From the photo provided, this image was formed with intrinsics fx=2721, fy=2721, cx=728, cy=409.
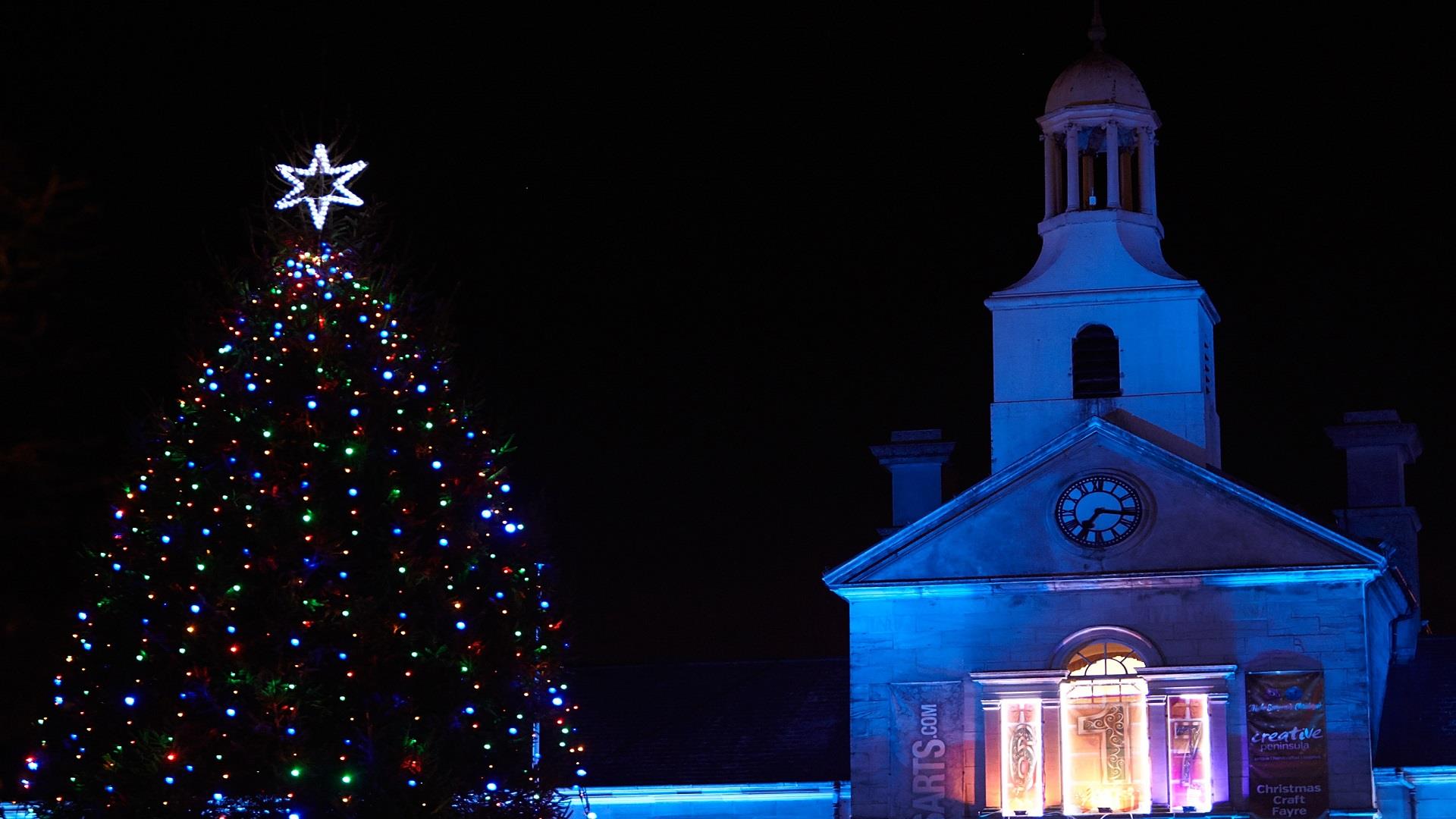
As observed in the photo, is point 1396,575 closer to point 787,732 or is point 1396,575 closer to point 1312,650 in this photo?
point 1312,650

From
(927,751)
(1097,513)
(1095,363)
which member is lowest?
(927,751)

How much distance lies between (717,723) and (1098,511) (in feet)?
26.8

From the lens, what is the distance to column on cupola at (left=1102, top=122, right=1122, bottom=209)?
46938mm

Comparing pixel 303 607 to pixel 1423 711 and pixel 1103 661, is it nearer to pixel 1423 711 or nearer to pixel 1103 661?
pixel 1103 661

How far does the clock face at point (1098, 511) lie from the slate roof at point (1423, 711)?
5.43 metres

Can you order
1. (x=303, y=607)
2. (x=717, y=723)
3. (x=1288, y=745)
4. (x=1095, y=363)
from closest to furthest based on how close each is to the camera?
1. (x=303, y=607)
2. (x=1288, y=745)
3. (x=1095, y=363)
4. (x=717, y=723)

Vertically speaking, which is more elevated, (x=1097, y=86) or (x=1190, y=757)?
(x=1097, y=86)

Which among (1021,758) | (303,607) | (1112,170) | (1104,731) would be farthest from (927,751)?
(303,607)

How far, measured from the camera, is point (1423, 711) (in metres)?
44.1

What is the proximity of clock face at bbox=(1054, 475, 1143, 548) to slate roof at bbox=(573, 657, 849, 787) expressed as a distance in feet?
18.6

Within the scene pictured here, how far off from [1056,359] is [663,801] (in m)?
10.1

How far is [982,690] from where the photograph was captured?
42875 millimetres

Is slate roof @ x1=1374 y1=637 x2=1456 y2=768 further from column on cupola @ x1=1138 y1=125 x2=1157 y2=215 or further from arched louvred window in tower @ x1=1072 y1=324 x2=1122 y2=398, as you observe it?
column on cupola @ x1=1138 y1=125 x2=1157 y2=215

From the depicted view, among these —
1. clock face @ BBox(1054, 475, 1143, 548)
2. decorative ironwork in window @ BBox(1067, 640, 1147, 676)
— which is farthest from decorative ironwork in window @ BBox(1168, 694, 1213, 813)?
clock face @ BBox(1054, 475, 1143, 548)
